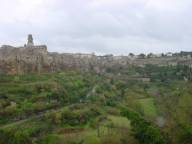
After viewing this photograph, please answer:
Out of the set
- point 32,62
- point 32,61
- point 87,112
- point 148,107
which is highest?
point 32,61

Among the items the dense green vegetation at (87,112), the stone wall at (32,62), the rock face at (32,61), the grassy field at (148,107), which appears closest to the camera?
the dense green vegetation at (87,112)

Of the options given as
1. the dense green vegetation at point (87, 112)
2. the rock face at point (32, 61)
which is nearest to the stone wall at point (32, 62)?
the rock face at point (32, 61)

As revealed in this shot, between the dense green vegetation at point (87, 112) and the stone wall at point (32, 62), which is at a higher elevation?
the stone wall at point (32, 62)

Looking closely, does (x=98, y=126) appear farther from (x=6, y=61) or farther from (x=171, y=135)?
(x=6, y=61)

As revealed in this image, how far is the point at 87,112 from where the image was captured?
7756cm

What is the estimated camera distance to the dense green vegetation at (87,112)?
55500 millimetres

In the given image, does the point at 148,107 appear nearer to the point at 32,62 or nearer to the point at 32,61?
the point at 32,62

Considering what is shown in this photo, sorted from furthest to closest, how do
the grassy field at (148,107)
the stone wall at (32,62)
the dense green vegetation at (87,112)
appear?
the stone wall at (32,62) < the grassy field at (148,107) < the dense green vegetation at (87,112)

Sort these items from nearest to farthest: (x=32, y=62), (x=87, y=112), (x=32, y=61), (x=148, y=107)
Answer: (x=87, y=112), (x=148, y=107), (x=32, y=62), (x=32, y=61)

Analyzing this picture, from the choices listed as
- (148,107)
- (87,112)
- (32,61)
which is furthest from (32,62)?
(87,112)

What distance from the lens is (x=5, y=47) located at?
145375mm

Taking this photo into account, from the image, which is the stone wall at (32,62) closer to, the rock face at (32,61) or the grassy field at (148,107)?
the rock face at (32,61)

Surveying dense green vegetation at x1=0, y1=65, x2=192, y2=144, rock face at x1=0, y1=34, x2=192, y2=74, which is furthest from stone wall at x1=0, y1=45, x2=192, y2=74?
dense green vegetation at x1=0, y1=65, x2=192, y2=144

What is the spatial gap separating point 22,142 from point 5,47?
88.9 meters
